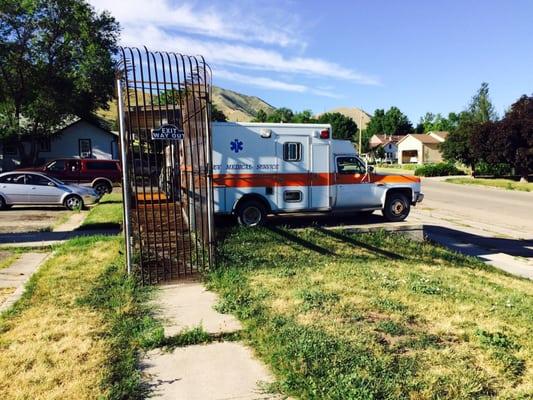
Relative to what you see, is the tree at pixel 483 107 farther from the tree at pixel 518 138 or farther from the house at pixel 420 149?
the tree at pixel 518 138

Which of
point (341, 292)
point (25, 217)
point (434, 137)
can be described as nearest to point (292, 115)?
point (434, 137)

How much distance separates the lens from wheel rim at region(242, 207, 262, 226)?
10.7m

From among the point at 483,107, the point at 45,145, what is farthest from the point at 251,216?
the point at 483,107

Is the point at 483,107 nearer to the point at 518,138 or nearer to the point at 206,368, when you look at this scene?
the point at 518,138

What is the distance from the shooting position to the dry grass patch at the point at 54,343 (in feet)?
12.6

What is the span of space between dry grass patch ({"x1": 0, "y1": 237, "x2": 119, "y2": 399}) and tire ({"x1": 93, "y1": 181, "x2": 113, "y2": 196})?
49.8ft

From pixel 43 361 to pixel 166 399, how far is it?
51.9 inches

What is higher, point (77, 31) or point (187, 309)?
point (77, 31)

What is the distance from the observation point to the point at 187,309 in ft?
19.6

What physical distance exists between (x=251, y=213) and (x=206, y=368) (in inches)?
256

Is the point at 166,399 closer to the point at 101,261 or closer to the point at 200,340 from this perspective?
the point at 200,340

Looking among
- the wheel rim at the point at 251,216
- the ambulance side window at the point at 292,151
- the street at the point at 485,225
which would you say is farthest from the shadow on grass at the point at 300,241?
the street at the point at 485,225

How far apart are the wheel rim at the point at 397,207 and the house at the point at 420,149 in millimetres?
70611

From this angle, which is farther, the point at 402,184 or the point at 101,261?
the point at 402,184
